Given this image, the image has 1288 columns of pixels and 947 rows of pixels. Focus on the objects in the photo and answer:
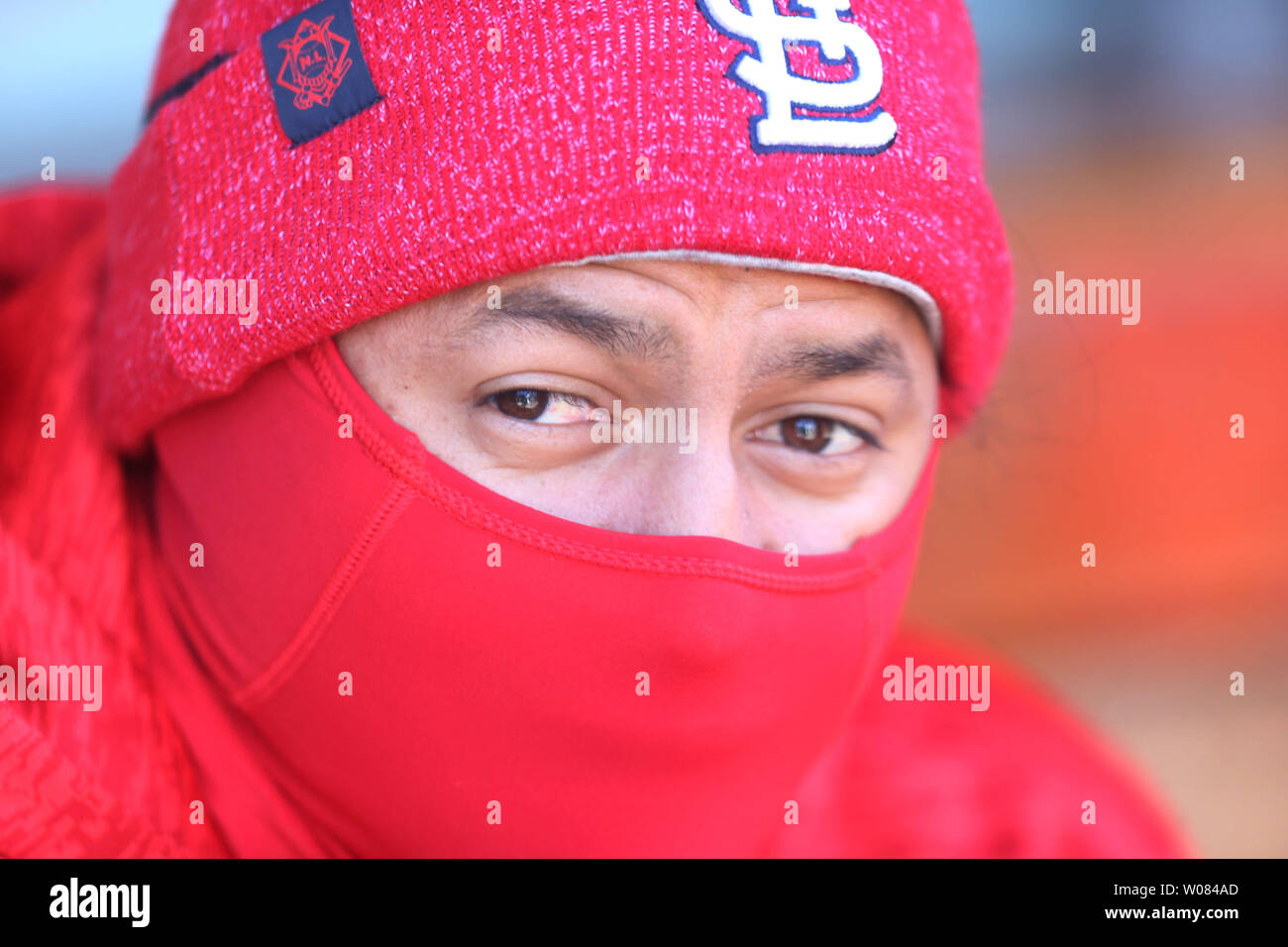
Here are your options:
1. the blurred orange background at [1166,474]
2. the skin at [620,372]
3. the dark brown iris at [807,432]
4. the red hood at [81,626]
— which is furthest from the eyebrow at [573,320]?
the blurred orange background at [1166,474]

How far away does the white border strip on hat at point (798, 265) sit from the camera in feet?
4.17

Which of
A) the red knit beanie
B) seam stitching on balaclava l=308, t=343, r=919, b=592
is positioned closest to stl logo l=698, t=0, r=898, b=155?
the red knit beanie

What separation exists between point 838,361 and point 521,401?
35 centimetres

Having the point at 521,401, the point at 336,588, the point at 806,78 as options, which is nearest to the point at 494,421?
the point at 521,401

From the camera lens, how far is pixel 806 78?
4.26ft

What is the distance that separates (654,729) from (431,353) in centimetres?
46

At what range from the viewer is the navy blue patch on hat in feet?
4.26

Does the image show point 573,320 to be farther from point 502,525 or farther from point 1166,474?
point 1166,474

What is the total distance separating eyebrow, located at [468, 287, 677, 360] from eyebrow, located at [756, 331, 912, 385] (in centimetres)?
14

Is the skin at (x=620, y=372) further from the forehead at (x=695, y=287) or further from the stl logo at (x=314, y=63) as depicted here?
the stl logo at (x=314, y=63)

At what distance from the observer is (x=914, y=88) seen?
139 centimetres

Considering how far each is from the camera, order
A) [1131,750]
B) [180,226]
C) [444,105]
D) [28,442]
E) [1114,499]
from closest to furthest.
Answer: [444,105] < [180,226] < [28,442] < [1131,750] < [1114,499]

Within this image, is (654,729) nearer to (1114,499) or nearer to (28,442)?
(28,442)
